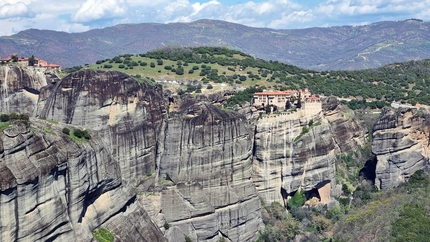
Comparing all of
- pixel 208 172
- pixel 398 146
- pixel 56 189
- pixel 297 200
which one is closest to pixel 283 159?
pixel 297 200

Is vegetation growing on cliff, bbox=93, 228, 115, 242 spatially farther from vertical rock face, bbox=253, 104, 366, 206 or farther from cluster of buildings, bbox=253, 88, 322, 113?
cluster of buildings, bbox=253, 88, 322, 113

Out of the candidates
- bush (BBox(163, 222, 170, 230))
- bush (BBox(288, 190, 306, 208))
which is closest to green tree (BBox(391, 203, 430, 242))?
bush (BBox(288, 190, 306, 208))

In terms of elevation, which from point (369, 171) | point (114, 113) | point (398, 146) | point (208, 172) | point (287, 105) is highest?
point (114, 113)

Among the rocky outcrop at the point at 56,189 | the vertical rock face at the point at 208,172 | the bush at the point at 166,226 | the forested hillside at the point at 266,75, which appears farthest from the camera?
the forested hillside at the point at 266,75

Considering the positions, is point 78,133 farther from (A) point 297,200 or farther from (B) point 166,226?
(A) point 297,200

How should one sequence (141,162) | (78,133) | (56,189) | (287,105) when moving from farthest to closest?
(287,105) < (141,162) < (78,133) < (56,189)

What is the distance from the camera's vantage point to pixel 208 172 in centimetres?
5109

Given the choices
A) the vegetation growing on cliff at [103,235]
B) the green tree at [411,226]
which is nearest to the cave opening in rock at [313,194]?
the green tree at [411,226]

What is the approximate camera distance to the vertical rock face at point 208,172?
4950cm

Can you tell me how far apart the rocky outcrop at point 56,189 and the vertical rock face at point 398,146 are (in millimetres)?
38453

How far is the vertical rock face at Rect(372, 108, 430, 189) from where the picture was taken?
64188 mm

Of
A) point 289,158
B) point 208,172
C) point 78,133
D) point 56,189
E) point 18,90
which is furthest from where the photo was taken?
point 18,90

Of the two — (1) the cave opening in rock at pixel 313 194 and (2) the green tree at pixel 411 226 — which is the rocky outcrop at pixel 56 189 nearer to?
(2) the green tree at pixel 411 226

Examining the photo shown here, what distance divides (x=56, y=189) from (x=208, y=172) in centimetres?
2390
